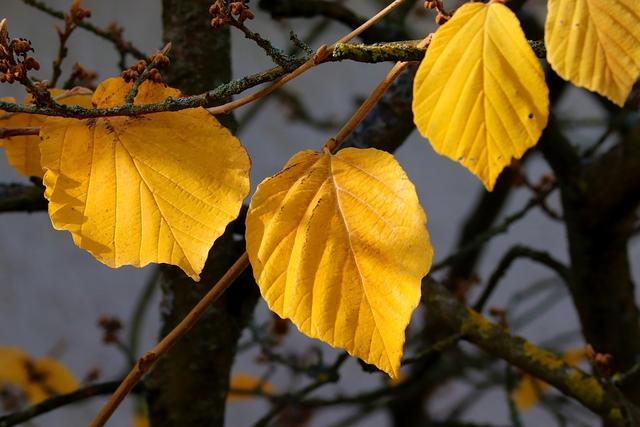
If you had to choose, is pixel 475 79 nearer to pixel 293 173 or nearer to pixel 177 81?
pixel 293 173

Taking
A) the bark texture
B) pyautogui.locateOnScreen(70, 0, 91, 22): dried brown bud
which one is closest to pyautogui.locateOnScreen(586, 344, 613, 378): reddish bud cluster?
the bark texture

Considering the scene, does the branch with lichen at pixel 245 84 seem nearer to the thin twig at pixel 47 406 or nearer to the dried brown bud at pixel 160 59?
the dried brown bud at pixel 160 59

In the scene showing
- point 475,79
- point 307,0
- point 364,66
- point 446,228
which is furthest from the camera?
point 446,228

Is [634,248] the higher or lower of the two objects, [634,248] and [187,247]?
the lower

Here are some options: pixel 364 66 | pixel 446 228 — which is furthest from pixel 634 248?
pixel 364 66

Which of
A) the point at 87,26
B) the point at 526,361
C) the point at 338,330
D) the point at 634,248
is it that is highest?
the point at 87,26

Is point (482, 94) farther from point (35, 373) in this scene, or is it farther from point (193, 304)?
point (35, 373)

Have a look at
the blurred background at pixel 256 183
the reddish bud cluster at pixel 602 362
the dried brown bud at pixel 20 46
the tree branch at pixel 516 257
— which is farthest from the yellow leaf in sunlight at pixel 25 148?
the blurred background at pixel 256 183

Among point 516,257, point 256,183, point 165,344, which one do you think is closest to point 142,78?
point 165,344
